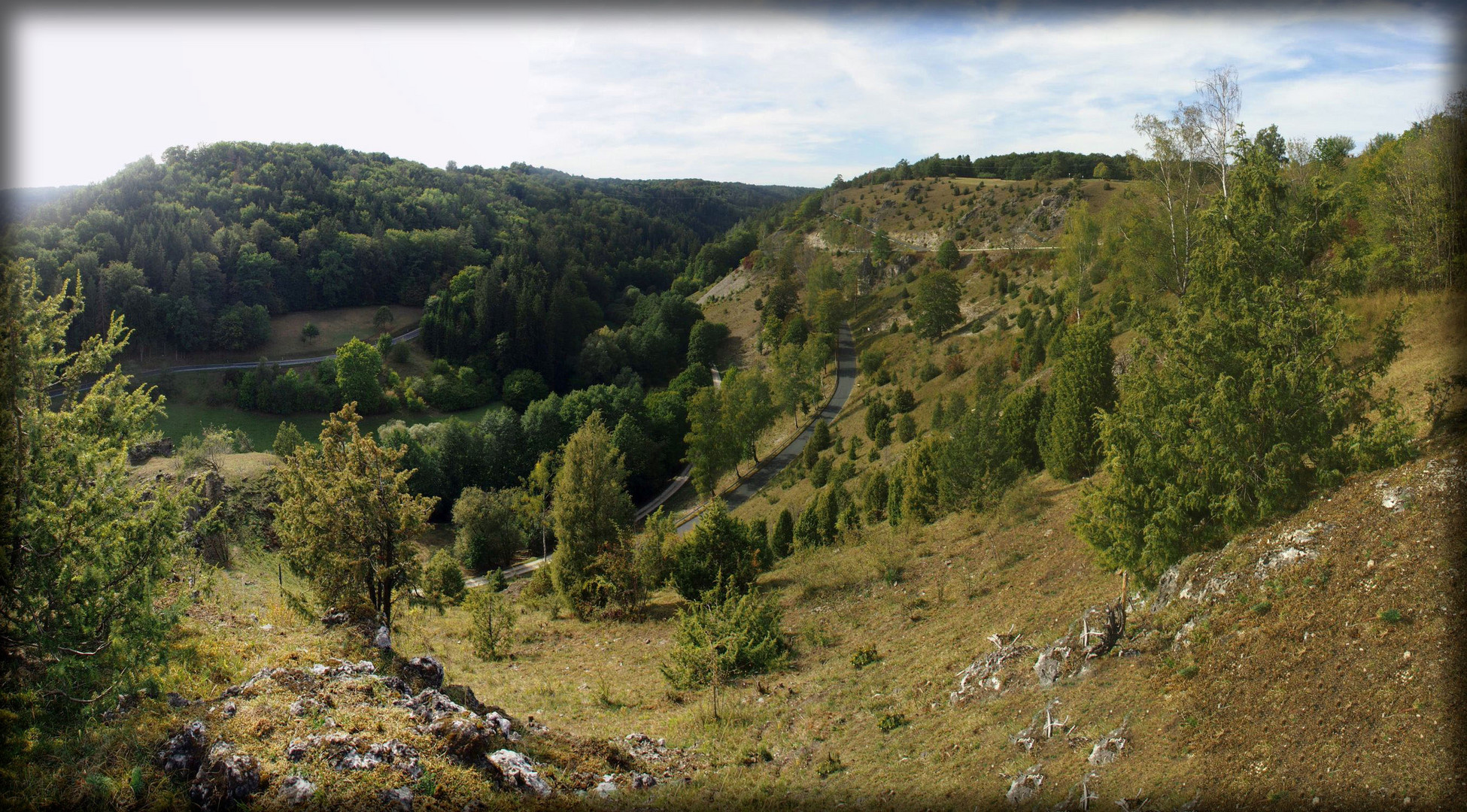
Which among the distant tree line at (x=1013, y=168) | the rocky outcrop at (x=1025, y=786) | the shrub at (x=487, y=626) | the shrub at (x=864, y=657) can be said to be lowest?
the shrub at (x=487, y=626)

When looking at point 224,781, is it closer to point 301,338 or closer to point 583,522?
point 583,522

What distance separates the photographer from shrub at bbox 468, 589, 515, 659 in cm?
A: 1833

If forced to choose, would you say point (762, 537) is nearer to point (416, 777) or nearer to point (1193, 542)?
point (1193, 542)

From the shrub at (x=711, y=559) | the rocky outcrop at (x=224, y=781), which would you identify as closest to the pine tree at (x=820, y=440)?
the shrub at (x=711, y=559)

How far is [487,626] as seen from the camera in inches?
721

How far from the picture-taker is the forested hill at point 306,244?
220 feet

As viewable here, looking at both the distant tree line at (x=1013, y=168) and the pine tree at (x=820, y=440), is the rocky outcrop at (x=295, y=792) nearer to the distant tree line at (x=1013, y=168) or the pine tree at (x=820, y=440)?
the pine tree at (x=820, y=440)

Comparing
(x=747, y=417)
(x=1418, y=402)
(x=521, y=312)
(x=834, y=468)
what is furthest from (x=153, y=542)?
(x=521, y=312)

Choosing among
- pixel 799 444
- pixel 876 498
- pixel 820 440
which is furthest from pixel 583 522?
pixel 799 444

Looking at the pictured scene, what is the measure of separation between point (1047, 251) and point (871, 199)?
43284 millimetres

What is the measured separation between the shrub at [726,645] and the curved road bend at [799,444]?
20.6 metres

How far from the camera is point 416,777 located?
23.9 feet

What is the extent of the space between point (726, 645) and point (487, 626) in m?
7.02

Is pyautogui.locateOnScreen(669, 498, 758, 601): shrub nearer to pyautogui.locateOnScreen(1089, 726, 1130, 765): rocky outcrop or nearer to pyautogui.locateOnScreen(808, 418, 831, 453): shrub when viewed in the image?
pyautogui.locateOnScreen(1089, 726, 1130, 765): rocky outcrop
